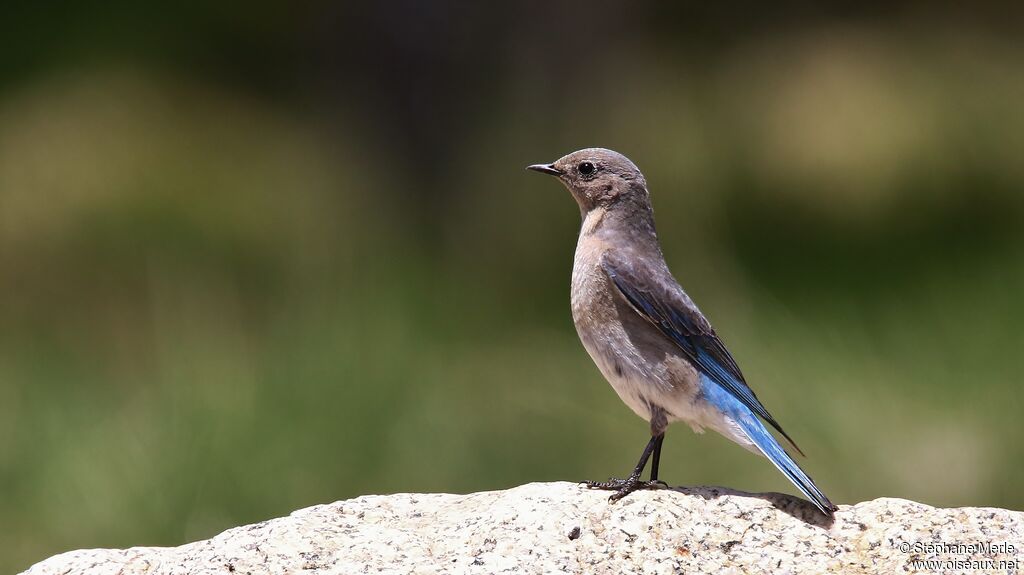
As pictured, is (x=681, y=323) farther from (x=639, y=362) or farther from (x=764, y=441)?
(x=764, y=441)

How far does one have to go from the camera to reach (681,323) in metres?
5.12

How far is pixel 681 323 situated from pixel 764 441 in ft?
1.95

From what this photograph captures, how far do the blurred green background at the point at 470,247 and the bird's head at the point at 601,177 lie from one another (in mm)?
3201

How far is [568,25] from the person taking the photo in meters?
11.8

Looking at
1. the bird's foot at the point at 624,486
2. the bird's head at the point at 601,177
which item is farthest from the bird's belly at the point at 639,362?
the bird's head at the point at 601,177

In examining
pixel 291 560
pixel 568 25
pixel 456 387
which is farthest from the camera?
pixel 568 25

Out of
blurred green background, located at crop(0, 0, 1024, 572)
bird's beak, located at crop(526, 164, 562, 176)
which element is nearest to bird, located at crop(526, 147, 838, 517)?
bird's beak, located at crop(526, 164, 562, 176)

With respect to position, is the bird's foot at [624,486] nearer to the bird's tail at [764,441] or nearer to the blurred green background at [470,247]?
the bird's tail at [764,441]

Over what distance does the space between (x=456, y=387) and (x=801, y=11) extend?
4669 mm

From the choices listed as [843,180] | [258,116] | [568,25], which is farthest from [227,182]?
[843,180]

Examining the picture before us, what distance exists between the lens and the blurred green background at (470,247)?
861cm

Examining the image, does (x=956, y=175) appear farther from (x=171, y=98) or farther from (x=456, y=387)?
(x=171, y=98)

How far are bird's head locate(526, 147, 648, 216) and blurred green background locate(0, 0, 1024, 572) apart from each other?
10.5 ft

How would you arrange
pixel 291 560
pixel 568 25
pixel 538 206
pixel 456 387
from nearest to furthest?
pixel 291 560
pixel 456 387
pixel 538 206
pixel 568 25
